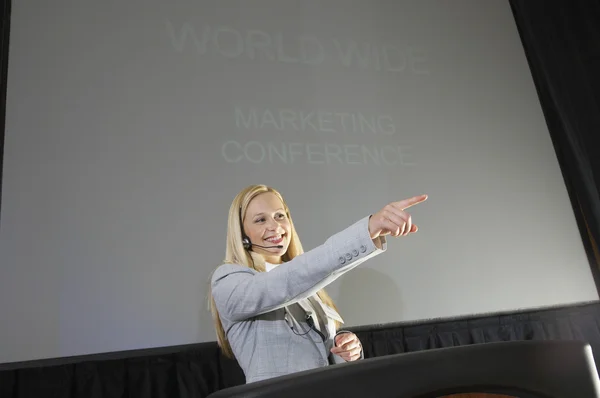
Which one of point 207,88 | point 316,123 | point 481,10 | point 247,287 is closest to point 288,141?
point 316,123

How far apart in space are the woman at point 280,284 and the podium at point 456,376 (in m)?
0.44

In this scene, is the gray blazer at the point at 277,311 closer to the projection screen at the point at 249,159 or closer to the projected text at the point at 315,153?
the projection screen at the point at 249,159

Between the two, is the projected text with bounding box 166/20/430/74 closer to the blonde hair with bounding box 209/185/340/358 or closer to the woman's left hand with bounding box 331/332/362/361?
the blonde hair with bounding box 209/185/340/358

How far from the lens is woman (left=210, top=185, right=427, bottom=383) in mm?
875

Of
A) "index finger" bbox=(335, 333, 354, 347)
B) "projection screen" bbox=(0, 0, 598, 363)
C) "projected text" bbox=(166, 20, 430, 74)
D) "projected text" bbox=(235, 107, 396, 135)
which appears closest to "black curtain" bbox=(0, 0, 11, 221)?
"projection screen" bbox=(0, 0, 598, 363)

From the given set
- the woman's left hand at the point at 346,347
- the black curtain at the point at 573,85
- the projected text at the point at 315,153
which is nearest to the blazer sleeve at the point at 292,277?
the woman's left hand at the point at 346,347

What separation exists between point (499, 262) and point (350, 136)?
37.7 inches

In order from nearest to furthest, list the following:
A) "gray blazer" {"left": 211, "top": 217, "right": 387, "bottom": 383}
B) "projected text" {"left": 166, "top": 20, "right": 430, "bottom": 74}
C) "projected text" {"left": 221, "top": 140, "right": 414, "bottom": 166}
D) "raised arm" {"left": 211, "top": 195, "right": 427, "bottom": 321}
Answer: "raised arm" {"left": 211, "top": 195, "right": 427, "bottom": 321} → "gray blazer" {"left": 211, "top": 217, "right": 387, "bottom": 383} → "projected text" {"left": 221, "top": 140, "right": 414, "bottom": 166} → "projected text" {"left": 166, "top": 20, "right": 430, "bottom": 74}

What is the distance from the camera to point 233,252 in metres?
1.34

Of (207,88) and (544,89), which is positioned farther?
(544,89)

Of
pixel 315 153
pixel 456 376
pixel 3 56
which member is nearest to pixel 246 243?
pixel 456 376

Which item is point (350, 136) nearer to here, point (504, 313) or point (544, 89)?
point (504, 313)

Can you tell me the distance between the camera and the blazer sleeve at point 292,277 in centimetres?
87

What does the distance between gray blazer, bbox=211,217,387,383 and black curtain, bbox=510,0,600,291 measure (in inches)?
86.4
